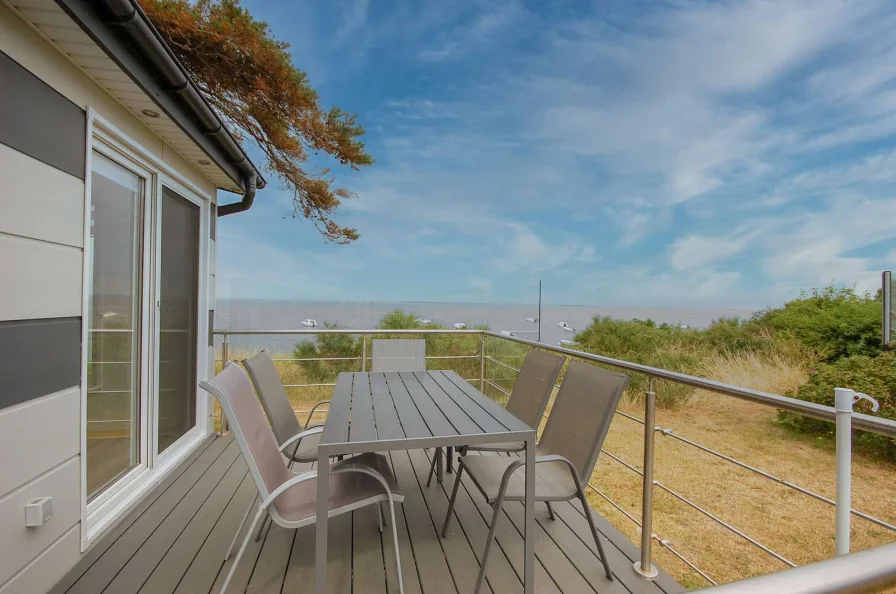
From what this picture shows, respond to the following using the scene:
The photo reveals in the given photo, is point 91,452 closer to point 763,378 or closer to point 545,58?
point 763,378

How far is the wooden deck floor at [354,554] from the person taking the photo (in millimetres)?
1792

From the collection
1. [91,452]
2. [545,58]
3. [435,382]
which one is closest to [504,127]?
[545,58]

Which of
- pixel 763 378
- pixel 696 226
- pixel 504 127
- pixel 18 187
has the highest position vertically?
Answer: pixel 504 127

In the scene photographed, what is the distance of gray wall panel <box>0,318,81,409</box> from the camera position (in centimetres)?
155

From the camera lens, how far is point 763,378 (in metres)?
6.80

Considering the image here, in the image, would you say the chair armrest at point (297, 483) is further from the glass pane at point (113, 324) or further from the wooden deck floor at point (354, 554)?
the glass pane at point (113, 324)

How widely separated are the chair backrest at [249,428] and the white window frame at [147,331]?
0.75 meters

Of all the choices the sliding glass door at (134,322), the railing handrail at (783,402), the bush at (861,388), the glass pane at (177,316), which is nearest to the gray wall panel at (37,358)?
the sliding glass door at (134,322)

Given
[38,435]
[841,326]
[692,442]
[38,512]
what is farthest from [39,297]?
[841,326]

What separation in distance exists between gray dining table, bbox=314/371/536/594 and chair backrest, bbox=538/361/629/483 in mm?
310

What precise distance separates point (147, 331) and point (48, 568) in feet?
4.36

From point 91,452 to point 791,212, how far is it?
62.5ft

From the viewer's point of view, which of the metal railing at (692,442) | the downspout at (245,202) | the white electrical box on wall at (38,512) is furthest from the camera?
the downspout at (245,202)

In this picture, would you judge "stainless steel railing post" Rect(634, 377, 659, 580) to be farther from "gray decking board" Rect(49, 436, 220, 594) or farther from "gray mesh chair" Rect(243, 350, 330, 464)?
"gray decking board" Rect(49, 436, 220, 594)
